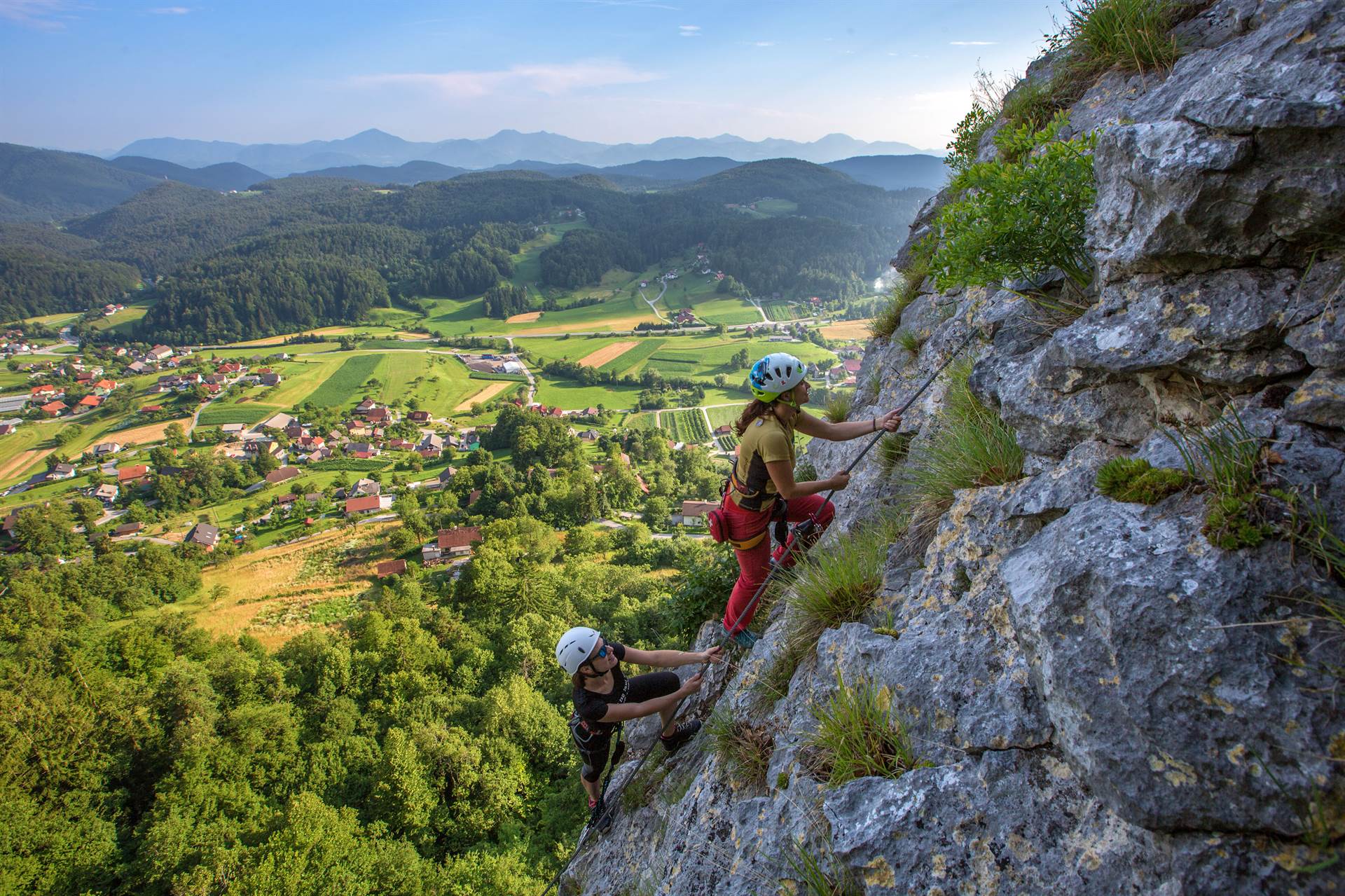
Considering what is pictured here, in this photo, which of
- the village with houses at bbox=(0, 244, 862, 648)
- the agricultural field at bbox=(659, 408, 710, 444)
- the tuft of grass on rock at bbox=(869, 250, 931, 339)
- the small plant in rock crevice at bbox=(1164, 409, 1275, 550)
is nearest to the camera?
the small plant in rock crevice at bbox=(1164, 409, 1275, 550)

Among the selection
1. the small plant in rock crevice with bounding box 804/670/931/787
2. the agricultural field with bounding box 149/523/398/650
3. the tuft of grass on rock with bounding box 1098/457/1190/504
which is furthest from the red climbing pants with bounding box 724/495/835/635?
the agricultural field with bounding box 149/523/398/650

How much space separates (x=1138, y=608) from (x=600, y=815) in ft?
20.3

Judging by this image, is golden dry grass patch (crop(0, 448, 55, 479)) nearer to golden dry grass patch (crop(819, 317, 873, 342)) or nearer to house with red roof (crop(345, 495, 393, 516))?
house with red roof (crop(345, 495, 393, 516))

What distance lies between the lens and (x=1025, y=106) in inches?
324

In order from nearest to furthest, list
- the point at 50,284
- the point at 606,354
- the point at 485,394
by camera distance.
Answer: the point at 485,394 → the point at 606,354 → the point at 50,284

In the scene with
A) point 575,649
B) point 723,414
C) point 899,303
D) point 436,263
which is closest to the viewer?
point 575,649

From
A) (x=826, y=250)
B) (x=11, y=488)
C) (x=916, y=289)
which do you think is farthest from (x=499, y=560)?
(x=826, y=250)

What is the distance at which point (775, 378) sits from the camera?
18.4 feet

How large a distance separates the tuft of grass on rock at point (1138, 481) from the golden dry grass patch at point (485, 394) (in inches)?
3847

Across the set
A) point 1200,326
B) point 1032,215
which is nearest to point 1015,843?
point 1200,326

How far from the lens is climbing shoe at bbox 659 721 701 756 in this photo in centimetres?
634

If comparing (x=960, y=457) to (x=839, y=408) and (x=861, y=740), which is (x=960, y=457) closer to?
(x=861, y=740)

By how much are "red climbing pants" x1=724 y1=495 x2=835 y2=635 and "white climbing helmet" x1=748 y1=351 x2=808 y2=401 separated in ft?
4.34

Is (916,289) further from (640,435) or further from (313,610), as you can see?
(640,435)
